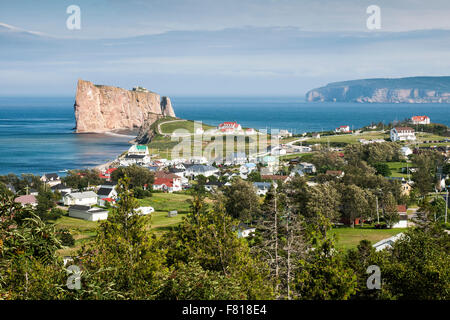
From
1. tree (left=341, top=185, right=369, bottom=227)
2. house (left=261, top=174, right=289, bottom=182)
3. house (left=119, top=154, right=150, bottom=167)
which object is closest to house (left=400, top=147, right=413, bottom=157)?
house (left=261, top=174, right=289, bottom=182)

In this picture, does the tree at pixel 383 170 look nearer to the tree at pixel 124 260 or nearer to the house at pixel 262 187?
the house at pixel 262 187

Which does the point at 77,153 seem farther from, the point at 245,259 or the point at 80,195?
the point at 245,259

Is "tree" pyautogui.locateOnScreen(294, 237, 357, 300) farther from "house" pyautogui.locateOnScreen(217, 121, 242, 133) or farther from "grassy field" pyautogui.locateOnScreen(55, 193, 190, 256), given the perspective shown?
"house" pyautogui.locateOnScreen(217, 121, 242, 133)

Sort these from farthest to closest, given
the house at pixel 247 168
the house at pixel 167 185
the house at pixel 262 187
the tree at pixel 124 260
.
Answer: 1. the house at pixel 247 168
2. the house at pixel 167 185
3. the house at pixel 262 187
4. the tree at pixel 124 260

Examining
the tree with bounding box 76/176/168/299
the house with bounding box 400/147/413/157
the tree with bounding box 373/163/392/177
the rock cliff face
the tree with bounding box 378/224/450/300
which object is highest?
the rock cliff face

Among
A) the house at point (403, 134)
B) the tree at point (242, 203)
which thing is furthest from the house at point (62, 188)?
the house at point (403, 134)

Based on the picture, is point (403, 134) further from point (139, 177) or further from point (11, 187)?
point (11, 187)

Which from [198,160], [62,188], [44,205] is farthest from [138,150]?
[44,205]

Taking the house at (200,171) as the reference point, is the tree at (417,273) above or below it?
above
